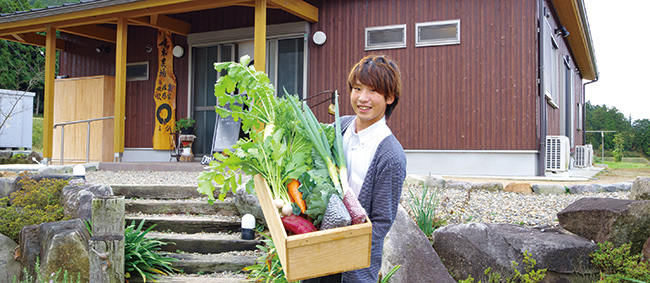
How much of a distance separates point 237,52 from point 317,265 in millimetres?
8536

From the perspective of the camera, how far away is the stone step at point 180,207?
5047mm

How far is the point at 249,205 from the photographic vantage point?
464 cm

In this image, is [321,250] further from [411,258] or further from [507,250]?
[507,250]

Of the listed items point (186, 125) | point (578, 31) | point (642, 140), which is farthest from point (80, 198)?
point (642, 140)

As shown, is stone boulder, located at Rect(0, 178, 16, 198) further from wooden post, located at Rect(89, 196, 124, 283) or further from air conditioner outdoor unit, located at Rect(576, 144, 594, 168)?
air conditioner outdoor unit, located at Rect(576, 144, 594, 168)

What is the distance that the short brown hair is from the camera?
175cm

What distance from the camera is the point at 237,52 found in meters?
9.56

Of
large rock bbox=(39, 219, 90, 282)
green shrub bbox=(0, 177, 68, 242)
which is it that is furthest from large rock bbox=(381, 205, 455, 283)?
green shrub bbox=(0, 177, 68, 242)

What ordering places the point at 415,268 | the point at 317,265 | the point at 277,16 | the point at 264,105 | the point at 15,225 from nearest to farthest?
the point at 317,265 → the point at 264,105 → the point at 415,268 → the point at 15,225 → the point at 277,16

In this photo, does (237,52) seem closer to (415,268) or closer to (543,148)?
(543,148)

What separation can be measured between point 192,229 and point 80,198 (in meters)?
1.05

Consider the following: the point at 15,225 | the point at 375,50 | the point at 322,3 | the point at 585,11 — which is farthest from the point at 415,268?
the point at 585,11

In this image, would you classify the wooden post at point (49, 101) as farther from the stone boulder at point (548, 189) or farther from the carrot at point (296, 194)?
the carrot at point (296, 194)

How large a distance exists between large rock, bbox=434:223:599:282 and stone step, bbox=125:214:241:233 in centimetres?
201
